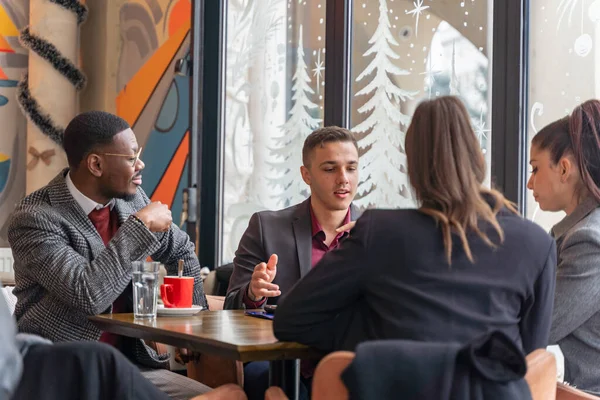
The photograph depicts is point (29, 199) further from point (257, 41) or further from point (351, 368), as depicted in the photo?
point (257, 41)

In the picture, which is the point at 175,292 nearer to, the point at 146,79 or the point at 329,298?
the point at 329,298

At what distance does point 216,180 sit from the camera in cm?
480

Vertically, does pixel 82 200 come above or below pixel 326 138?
below

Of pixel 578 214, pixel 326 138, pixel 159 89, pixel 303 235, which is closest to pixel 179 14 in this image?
pixel 159 89

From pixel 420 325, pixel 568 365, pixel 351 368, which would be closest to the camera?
pixel 351 368

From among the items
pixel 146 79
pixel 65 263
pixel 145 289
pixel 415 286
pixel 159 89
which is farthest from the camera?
pixel 146 79

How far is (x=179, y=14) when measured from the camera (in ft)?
16.7

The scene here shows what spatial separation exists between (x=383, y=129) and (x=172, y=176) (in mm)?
1801

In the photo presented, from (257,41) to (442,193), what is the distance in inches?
117

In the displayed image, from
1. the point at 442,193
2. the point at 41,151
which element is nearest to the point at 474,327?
the point at 442,193

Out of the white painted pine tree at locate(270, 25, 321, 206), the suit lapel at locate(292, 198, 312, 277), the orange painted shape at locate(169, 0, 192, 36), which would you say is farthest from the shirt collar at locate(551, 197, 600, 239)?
the orange painted shape at locate(169, 0, 192, 36)

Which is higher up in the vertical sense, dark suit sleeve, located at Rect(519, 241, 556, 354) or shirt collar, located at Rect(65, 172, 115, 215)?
shirt collar, located at Rect(65, 172, 115, 215)

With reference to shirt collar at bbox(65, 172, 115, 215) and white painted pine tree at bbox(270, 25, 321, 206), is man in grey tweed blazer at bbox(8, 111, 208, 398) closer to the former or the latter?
shirt collar at bbox(65, 172, 115, 215)

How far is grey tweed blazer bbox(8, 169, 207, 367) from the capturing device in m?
2.46
